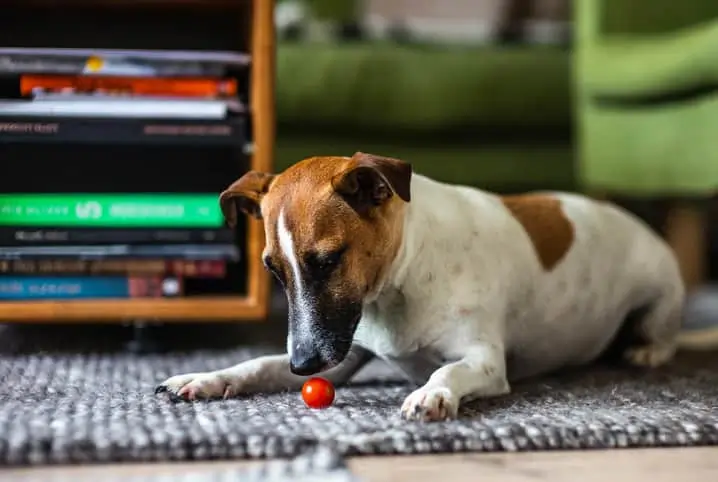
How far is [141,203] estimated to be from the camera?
1.81 meters

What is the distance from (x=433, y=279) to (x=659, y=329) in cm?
61

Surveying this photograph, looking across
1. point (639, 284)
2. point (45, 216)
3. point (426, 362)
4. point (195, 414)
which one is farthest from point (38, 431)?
point (639, 284)

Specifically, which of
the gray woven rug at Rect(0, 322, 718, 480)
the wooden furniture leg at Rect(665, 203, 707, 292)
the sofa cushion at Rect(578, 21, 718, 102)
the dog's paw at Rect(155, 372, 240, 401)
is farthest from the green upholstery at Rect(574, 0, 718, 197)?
the dog's paw at Rect(155, 372, 240, 401)

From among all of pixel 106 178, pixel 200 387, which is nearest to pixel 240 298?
pixel 106 178

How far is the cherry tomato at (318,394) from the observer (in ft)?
4.41

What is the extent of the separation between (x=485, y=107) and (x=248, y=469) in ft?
5.27

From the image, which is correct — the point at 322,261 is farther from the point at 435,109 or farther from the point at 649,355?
the point at 435,109

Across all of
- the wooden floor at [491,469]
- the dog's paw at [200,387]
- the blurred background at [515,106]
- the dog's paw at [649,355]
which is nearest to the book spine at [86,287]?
the blurred background at [515,106]

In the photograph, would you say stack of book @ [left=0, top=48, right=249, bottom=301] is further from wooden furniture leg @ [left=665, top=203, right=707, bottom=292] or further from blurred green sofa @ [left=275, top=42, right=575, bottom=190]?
wooden furniture leg @ [left=665, top=203, right=707, bottom=292]

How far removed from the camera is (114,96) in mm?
1755

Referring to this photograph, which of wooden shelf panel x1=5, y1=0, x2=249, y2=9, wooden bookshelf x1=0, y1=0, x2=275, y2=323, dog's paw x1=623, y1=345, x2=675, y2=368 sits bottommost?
dog's paw x1=623, y1=345, x2=675, y2=368

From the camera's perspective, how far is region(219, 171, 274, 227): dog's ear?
1460 mm

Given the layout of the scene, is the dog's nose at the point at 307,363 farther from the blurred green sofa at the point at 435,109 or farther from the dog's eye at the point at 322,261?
the blurred green sofa at the point at 435,109

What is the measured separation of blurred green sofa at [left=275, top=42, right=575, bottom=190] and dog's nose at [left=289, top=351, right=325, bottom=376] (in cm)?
117
